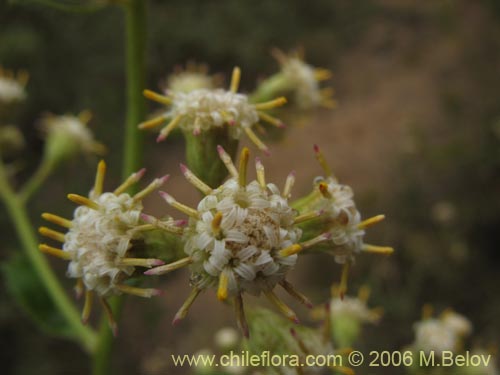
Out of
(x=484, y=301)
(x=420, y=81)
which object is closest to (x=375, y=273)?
(x=484, y=301)

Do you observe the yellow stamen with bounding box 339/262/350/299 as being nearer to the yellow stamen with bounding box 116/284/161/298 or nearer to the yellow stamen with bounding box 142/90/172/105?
the yellow stamen with bounding box 116/284/161/298

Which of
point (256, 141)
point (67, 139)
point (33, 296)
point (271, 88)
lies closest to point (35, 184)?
point (67, 139)

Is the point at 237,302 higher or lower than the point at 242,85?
lower

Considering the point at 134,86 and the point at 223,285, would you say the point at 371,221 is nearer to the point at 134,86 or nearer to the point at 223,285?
the point at 223,285

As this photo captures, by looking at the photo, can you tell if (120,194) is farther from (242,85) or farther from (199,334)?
(242,85)

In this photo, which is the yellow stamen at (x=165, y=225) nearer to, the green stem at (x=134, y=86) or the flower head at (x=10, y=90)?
the green stem at (x=134, y=86)

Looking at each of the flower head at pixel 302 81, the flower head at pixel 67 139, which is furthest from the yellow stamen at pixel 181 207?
the flower head at pixel 67 139

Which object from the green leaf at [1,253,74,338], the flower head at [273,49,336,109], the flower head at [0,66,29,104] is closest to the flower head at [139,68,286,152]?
the flower head at [273,49,336,109]
